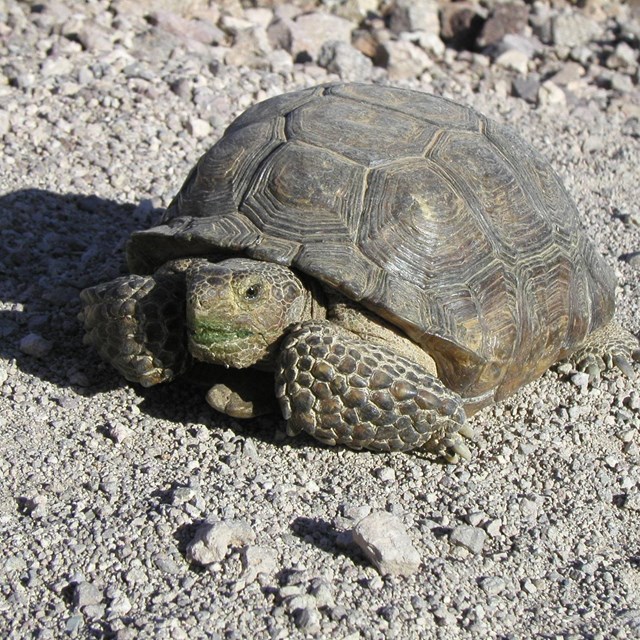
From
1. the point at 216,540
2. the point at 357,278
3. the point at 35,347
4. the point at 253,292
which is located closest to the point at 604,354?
the point at 357,278

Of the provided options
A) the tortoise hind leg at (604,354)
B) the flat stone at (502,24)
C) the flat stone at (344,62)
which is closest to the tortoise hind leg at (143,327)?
the tortoise hind leg at (604,354)

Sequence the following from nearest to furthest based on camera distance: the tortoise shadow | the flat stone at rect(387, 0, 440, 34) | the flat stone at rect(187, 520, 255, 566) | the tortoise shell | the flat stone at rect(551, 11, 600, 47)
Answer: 1. the flat stone at rect(187, 520, 255, 566)
2. the tortoise shell
3. the tortoise shadow
4. the flat stone at rect(387, 0, 440, 34)
5. the flat stone at rect(551, 11, 600, 47)

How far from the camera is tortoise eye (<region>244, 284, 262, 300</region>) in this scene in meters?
3.70

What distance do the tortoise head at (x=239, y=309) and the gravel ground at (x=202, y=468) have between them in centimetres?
40

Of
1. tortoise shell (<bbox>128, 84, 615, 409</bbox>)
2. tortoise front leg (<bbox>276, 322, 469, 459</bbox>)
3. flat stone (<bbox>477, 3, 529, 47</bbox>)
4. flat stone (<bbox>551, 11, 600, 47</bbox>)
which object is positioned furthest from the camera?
flat stone (<bbox>551, 11, 600, 47</bbox>)

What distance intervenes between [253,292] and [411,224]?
0.71 m

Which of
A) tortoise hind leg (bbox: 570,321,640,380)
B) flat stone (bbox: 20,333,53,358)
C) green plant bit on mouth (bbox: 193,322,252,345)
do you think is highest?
green plant bit on mouth (bbox: 193,322,252,345)

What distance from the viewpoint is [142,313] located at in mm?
3914

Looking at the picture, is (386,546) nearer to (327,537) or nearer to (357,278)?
(327,537)

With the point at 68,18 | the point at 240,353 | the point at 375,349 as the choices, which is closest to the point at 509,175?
the point at 375,349

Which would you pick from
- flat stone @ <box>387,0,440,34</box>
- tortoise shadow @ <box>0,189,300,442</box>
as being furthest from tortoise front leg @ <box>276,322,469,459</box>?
flat stone @ <box>387,0,440,34</box>

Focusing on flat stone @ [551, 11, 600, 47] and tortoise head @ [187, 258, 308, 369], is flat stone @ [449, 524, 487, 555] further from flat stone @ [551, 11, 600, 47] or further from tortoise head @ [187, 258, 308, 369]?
flat stone @ [551, 11, 600, 47]

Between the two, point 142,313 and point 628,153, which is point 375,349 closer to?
point 142,313

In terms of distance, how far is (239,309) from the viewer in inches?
146
